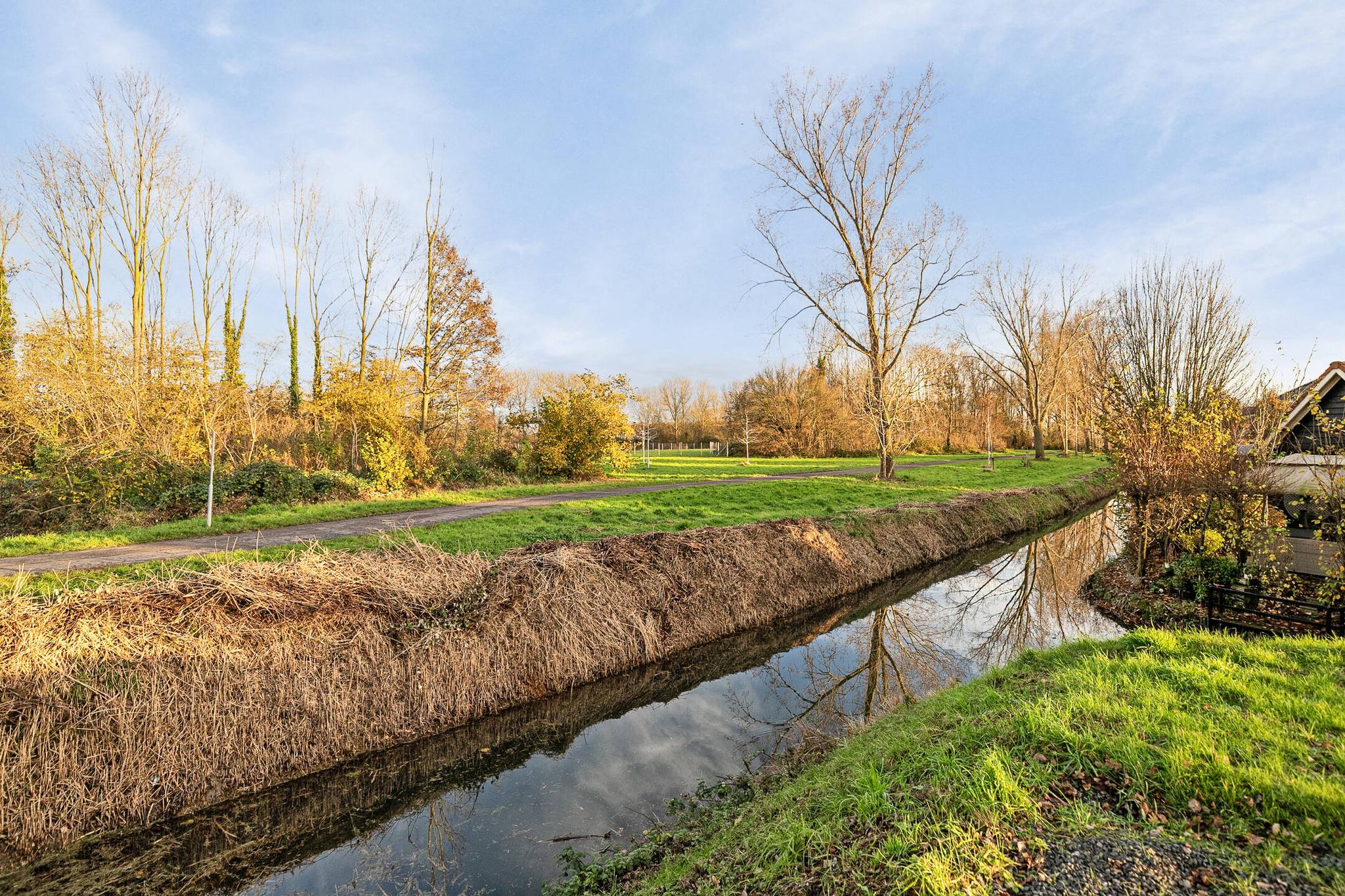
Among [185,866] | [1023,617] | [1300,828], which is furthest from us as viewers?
[1023,617]

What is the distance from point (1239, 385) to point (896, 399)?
37.9 ft

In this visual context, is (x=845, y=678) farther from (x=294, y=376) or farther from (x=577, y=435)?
(x=294, y=376)

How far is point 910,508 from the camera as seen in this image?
672 inches

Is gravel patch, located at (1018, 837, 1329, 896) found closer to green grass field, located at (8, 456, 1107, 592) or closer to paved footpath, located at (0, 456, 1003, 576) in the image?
paved footpath, located at (0, 456, 1003, 576)

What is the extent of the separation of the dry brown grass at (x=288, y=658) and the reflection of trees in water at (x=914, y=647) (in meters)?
1.94

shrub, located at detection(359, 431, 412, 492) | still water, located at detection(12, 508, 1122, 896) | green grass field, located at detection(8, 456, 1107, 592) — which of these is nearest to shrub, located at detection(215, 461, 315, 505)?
shrub, located at detection(359, 431, 412, 492)

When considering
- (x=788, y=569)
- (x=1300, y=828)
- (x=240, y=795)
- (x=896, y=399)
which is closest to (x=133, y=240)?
(x=240, y=795)

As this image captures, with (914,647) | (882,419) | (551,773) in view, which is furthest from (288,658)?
(882,419)

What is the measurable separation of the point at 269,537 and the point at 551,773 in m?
7.97

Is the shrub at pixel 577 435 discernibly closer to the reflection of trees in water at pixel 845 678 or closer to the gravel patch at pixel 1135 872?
the reflection of trees in water at pixel 845 678

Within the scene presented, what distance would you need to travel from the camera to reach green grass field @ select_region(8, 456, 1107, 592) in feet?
28.7

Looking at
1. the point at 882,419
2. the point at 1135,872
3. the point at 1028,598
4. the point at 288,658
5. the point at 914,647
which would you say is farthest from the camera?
the point at 882,419

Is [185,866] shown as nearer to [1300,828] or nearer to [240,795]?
[240,795]

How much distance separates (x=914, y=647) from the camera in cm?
977
